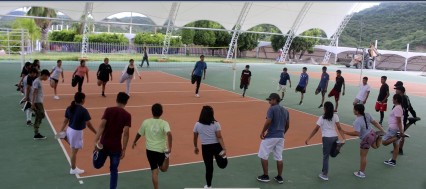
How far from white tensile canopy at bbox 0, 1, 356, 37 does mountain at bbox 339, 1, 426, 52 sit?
32.4 meters

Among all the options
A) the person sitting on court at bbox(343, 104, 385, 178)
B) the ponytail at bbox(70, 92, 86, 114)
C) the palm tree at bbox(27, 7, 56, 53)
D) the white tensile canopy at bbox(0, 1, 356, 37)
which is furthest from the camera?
the palm tree at bbox(27, 7, 56, 53)

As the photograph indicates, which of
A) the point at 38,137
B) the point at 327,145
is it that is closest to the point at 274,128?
the point at 327,145

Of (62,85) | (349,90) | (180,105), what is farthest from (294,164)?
(349,90)

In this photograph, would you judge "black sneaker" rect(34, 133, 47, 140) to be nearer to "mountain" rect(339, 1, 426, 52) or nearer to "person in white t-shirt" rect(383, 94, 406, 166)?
"person in white t-shirt" rect(383, 94, 406, 166)

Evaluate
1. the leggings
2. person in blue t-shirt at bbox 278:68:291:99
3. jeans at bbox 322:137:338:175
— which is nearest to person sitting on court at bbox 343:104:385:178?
jeans at bbox 322:137:338:175

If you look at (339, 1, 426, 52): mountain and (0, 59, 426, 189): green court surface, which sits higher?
(339, 1, 426, 52): mountain

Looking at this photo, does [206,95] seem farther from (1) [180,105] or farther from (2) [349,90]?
(2) [349,90]

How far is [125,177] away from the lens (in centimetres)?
678

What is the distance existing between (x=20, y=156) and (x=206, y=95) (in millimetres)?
10351

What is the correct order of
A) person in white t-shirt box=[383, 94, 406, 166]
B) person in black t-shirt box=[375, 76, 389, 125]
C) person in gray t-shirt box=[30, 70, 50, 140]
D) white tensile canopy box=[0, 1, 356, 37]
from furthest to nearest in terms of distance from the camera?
A: 1. white tensile canopy box=[0, 1, 356, 37]
2. person in black t-shirt box=[375, 76, 389, 125]
3. person in gray t-shirt box=[30, 70, 50, 140]
4. person in white t-shirt box=[383, 94, 406, 166]

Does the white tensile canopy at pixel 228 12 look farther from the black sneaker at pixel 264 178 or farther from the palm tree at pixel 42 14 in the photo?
the black sneaker at pixel 264 178

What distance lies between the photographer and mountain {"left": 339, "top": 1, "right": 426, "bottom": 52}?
73.9 metres

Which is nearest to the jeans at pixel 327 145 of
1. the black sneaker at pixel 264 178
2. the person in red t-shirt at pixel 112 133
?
the black sneaker at pixel 264 178

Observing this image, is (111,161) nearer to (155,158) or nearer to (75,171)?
(155,158)
